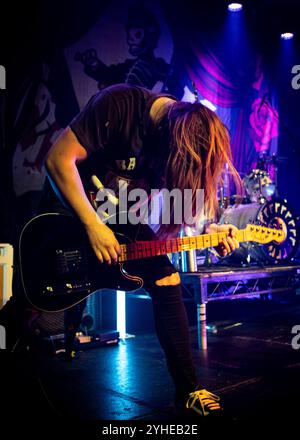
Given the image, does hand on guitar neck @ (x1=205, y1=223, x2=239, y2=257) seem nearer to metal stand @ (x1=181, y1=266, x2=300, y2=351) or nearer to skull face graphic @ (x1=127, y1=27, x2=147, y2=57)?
metal stand @ (x1=181, y1=266, x2=300, y2=351)

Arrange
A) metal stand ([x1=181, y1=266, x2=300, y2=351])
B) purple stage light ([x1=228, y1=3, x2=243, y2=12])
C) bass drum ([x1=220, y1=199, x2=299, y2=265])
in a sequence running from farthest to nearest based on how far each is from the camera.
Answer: purple stage light ([x1=228, y1=3, x2=243, y2=12]), bass drum ([x1=220, y1=199, x2=299, y2=265]), metal stand ([x1=181, y1=266, x2=300, y2=351])

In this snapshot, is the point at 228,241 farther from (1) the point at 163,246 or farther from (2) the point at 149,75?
(2) the point at 149,75

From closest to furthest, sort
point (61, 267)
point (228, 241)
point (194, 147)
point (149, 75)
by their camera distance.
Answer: point (61, 267)
point (194, 147)
point (228, 241)
point (149, 75)

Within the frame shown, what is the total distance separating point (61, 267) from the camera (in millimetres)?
2408

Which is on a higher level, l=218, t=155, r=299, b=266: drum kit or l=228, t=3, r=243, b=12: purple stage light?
l=228, t=3, r=243, b=12: purple stage light

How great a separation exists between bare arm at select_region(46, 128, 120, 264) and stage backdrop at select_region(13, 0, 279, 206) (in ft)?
7.46

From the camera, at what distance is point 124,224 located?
Result: 2.59 meters

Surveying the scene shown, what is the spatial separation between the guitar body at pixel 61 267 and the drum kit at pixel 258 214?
11.3 ft

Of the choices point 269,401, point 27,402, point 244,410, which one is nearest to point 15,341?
point 27,402

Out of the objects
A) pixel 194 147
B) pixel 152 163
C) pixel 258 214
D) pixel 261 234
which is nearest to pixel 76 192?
pixel 152 163

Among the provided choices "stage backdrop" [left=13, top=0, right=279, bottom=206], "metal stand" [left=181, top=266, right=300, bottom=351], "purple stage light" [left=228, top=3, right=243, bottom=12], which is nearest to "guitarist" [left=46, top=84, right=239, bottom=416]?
"metal stand" [left=181, top=266, right=300, bottom=351]

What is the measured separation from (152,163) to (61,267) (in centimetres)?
Result: 83

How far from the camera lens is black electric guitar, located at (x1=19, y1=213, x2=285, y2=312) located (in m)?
2.37
